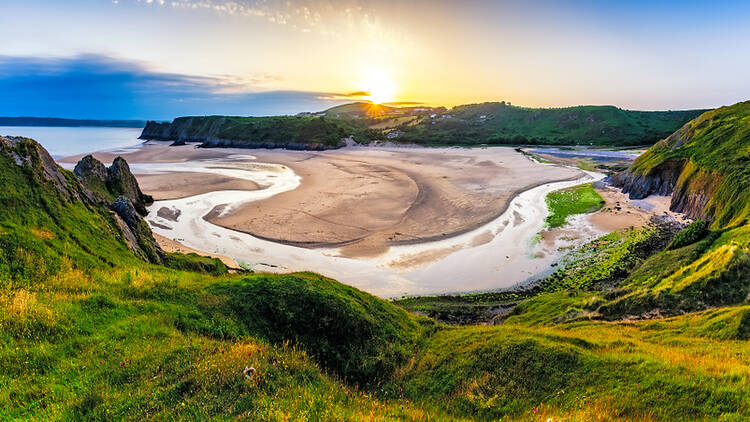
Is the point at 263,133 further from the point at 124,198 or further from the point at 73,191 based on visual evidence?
the point at 73,191

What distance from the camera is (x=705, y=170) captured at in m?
30.4

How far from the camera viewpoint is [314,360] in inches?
344

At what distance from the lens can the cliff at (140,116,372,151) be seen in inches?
4323

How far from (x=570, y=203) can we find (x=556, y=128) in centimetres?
12059

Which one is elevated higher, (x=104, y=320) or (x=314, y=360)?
(x=104, y=320)

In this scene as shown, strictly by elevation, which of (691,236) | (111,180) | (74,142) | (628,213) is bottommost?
(628,213)

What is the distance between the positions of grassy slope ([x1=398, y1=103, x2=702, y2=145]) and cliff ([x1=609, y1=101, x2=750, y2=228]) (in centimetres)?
7448

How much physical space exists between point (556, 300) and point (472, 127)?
492 ft

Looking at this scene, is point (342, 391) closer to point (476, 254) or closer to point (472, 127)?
point (476, 254)

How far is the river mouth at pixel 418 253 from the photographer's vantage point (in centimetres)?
2288

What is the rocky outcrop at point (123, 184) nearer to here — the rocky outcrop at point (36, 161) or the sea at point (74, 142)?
the rocky outcrop at point (36, 161)

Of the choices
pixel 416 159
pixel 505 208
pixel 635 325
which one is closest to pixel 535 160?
pixel 416 159

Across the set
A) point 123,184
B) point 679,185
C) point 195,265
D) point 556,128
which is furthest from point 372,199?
point 556,128

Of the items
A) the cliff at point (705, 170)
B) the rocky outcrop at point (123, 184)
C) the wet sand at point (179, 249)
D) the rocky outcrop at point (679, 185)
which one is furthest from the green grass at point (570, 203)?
the rocky outcrop at point (123, 184)
